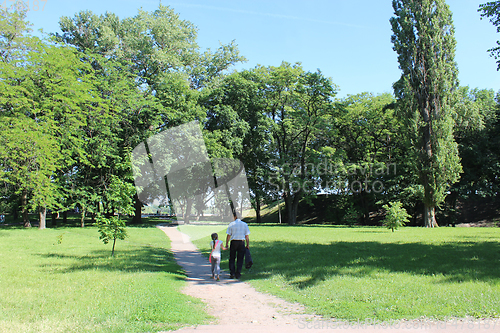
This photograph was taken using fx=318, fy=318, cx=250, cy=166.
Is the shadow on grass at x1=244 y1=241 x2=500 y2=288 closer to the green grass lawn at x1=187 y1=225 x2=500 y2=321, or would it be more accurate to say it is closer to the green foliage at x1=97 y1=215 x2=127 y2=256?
the green grass lawn at x1=187 y1=225 x2=500 y2=321

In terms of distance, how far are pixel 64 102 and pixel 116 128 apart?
5.99 meters

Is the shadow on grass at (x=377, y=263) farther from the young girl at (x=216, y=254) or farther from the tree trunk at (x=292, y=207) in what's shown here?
the tree trunk at (x=292, y=207)

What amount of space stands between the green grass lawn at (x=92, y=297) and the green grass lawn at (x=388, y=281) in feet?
7.98

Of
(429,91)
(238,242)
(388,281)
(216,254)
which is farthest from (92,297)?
(429,91)

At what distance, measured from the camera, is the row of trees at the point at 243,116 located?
74.8 feet

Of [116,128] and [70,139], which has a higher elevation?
[116,128]

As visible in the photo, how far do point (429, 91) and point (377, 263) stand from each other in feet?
81.9

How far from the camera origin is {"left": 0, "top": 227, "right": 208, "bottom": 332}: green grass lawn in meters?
5.02

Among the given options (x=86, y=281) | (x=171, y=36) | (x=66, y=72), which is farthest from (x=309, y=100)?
(x=86, y=281)

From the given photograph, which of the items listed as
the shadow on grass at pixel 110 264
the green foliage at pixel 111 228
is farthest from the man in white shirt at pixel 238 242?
the green foliage at pixel 111 228

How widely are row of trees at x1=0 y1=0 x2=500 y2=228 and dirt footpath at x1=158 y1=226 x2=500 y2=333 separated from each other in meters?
15.9

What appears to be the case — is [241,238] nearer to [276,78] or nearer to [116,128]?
[116,128]

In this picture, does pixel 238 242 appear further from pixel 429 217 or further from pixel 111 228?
pixel 429 217

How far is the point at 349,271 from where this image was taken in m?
8.75
